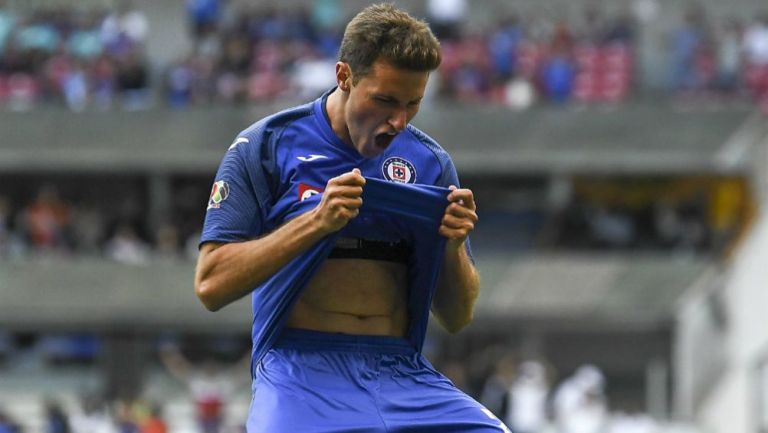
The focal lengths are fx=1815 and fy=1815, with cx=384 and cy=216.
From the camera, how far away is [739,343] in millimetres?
23250

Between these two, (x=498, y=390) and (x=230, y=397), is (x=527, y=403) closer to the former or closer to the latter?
(x=498, y=390)

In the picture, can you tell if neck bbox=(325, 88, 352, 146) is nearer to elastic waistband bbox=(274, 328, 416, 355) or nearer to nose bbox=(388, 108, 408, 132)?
nose bbox=(388, 108, 408, 132)

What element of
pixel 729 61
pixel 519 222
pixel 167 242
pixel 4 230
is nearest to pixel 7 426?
pixel 167 242

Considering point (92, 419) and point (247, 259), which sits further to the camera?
point (92, 419)

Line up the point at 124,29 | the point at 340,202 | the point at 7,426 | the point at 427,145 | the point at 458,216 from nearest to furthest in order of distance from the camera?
the point at 340,202 < the point at 458,216 < the point at 427,145 < the point at 7,426 < the point at 124,29

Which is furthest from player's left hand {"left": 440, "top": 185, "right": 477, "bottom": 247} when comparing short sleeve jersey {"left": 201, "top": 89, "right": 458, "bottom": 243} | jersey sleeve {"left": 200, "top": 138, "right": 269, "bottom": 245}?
jersey sleeve {"left": 200, "top": 138, "right": 269, "bottom": 245}

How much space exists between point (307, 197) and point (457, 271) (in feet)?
1.76

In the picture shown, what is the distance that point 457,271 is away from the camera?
228 inches

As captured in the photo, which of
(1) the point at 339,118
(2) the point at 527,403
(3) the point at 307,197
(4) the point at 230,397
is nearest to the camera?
(3) the point at 307,197

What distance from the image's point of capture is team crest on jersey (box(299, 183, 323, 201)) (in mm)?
5727

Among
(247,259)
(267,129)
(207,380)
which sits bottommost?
(207,380)

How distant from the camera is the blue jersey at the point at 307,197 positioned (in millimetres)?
5617

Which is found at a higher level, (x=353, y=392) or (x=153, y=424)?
(x=353, y=392)

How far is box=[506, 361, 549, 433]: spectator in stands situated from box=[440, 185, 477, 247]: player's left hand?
13947mm
